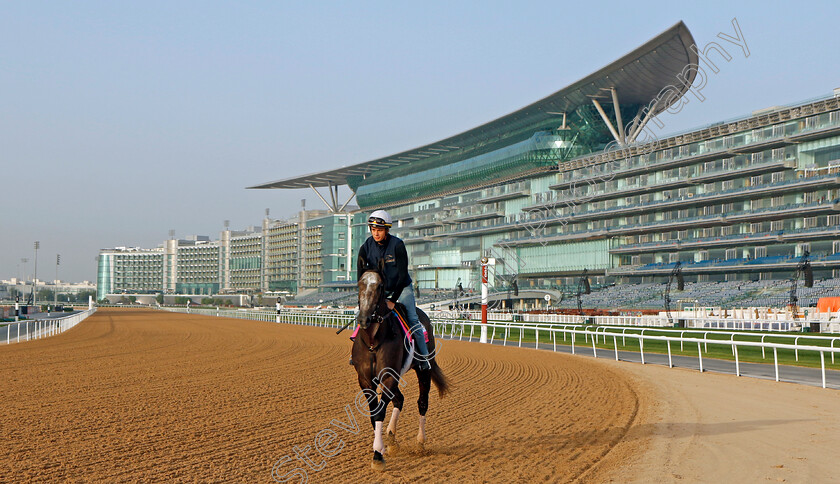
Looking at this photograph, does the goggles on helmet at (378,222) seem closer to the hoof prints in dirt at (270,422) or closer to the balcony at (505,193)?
the hoof prints in dirt at (270,422)

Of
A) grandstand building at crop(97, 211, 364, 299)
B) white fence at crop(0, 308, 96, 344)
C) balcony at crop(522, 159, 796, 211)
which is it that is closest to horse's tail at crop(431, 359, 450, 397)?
white fence at crop(0, 308, 96, 344)

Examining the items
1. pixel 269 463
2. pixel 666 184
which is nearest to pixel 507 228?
pixel 666 184

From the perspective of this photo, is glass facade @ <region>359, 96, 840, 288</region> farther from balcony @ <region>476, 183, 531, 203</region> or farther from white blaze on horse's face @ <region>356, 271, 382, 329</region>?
white blaze on horse's face @ <region>356, 271, 382, 329</region>

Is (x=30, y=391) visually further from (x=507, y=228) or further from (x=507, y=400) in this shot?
(x=507, y=228)

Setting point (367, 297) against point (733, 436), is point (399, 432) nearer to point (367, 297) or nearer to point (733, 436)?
point (367, 297)

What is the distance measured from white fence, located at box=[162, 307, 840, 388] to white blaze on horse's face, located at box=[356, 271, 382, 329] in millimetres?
7240

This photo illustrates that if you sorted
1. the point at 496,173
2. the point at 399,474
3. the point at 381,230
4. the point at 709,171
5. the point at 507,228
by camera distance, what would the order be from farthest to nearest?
the point at 496,173
the point at 507,228
the point at 709,171
the point at 381,230
the point at 399,474

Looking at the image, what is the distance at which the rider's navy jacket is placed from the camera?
266 inches

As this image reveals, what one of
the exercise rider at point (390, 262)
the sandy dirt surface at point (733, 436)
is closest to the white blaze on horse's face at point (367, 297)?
the exercise rider at point (390, 262)

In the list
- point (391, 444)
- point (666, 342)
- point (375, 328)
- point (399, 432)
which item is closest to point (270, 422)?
point (399, 432)

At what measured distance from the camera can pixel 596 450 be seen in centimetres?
723

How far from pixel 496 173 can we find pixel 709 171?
29.3 meters

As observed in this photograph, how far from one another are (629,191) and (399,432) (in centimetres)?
5731

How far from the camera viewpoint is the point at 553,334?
26516 millimetres
